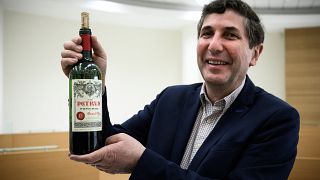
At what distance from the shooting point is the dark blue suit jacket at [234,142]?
887mm

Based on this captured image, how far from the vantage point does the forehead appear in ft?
3.59

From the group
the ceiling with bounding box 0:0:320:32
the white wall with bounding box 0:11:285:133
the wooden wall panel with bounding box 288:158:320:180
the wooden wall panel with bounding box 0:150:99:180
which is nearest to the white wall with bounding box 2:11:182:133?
the white wall with bounding box 0:11:285:133

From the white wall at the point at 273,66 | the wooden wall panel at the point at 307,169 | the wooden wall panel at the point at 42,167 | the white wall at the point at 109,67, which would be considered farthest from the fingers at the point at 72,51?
the white wall at the point at 273,66

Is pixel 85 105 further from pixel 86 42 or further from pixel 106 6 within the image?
pixel 106 6

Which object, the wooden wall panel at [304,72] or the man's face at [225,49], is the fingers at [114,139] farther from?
the wooden wall panel at [304,72]

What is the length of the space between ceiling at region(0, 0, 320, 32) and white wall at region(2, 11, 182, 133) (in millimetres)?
204

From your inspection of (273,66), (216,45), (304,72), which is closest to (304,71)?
(304,72)

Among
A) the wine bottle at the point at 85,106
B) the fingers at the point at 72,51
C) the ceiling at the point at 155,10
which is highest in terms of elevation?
the ceiling at the point at 155,10

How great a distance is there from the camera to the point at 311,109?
4785 mm

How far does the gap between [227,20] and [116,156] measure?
2.16ft

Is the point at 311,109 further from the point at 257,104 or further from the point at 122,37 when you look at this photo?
the point at 257,104

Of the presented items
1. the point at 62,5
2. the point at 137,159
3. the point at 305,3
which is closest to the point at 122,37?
the point at 62,5

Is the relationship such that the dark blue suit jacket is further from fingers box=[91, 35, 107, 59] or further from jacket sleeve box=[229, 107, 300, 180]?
fingers box=[91, 35, 107, 59]

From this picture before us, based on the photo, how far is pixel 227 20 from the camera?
111cm
